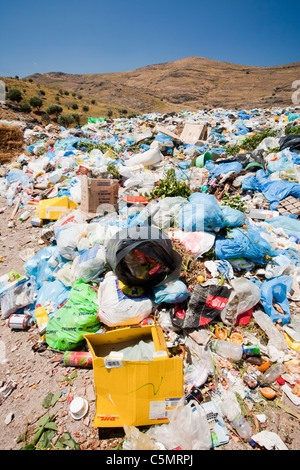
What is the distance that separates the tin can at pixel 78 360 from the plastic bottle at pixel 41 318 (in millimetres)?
404

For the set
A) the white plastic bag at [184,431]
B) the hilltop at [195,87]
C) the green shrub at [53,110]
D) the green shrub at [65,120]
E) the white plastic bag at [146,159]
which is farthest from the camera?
the hilltop at [195,87]

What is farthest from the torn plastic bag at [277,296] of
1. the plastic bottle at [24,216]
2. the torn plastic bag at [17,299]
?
the plastic bottle at [24,216]

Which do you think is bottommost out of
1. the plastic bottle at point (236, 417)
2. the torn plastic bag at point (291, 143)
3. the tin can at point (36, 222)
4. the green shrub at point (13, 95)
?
the plastic bottle at point (236, 417)

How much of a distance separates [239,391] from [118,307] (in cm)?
118

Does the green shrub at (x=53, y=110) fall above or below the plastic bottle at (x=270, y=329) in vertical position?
above

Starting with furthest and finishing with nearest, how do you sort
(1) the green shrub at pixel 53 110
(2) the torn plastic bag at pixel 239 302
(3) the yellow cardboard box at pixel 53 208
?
(1) the green shrub at pixel 53 110 → (3) the yellow cardboard box at pixel 53 208 → (2) the torn plastic bag at pixel 239 302

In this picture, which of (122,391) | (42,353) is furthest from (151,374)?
(42,353)

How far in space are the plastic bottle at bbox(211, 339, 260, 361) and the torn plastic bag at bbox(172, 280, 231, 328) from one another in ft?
0.71

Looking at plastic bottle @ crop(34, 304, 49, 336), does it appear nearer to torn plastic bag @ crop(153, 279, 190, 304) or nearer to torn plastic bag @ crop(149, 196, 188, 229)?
torn plastic bag @ crop(153, 279, 190, 304)

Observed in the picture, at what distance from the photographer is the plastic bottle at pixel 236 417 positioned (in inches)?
55.7

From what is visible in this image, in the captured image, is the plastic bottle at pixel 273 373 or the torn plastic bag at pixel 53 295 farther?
the torn plastic bag at pixel 53 295

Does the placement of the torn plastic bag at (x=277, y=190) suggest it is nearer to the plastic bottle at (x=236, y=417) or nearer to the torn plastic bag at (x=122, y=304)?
the torn plastic bag at (x=122, y=304)

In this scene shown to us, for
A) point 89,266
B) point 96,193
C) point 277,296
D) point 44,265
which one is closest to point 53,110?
point 96,193
